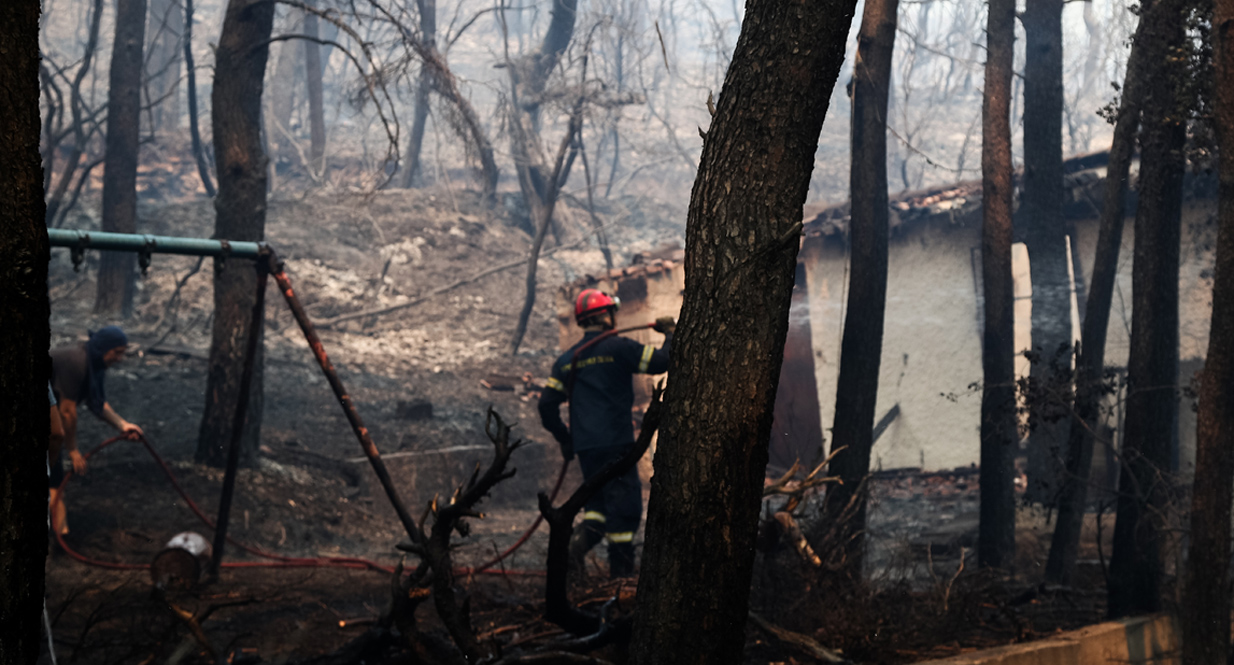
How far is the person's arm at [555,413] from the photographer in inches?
231

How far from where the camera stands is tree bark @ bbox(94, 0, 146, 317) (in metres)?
13.5

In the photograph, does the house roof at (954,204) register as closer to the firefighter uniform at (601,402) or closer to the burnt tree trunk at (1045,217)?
the burnt tree trunk at (1045,217)

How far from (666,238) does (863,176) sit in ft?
56.3

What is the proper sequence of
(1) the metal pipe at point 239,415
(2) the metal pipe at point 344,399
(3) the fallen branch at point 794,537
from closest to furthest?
1. (3) the fallen branch at point 794,537
2. (2) the metal pipe at point 344,399
3. (1) the metal pipe at point 239,415

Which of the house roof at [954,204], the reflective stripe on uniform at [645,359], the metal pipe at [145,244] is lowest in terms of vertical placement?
the reflective stripe on uniform at [645,359]

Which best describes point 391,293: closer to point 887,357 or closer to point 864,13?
point 887,357

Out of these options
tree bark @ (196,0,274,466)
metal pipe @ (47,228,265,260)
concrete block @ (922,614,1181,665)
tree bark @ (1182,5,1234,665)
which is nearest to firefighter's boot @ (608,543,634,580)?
concrete block @ (922,614,1181,665)

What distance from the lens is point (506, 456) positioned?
10.3ft

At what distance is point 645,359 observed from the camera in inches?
224

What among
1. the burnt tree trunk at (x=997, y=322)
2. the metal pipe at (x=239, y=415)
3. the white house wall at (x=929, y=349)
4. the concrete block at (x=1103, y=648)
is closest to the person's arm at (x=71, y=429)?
the metal pipe at (x=239, y=415)

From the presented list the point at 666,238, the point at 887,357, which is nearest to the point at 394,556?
the point at 887,357

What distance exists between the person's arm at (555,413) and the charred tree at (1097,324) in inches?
142

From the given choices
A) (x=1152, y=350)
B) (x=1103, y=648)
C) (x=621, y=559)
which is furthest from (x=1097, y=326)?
(x=621, y=559)

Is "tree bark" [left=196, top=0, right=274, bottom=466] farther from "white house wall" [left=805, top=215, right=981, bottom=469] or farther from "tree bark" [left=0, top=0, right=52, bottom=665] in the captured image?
"white house wall" [left=805, top=215, right=981, bottom=469]
